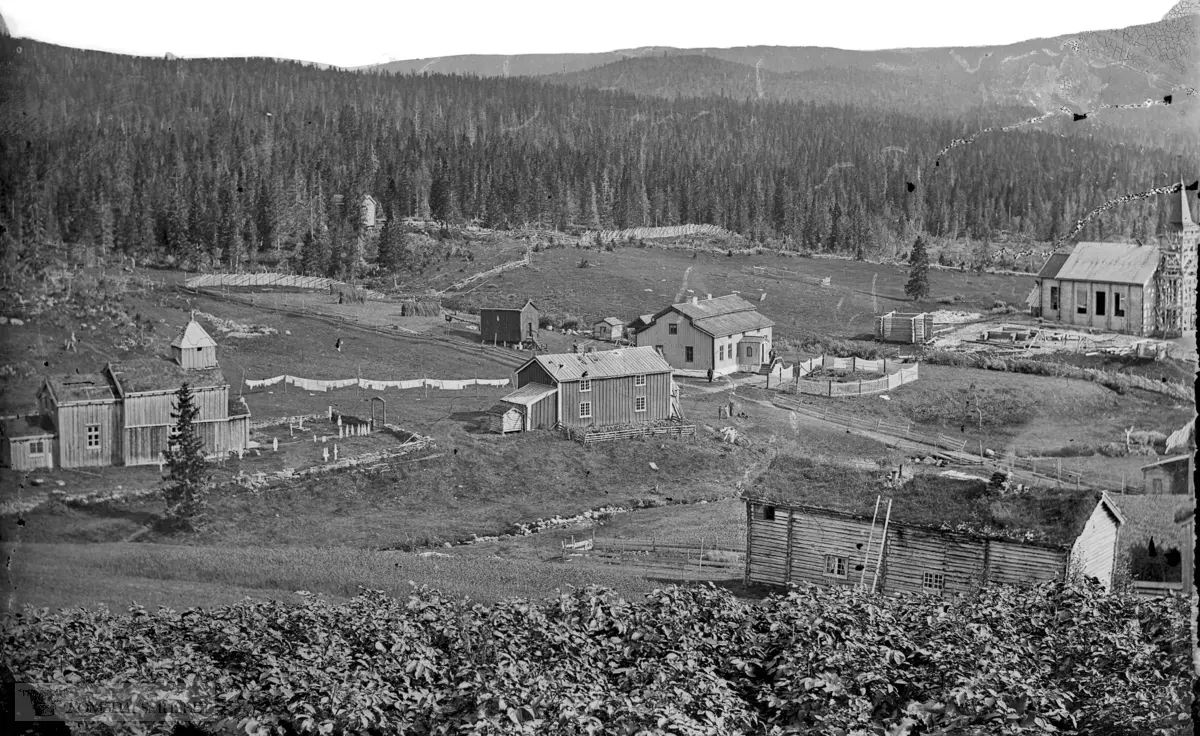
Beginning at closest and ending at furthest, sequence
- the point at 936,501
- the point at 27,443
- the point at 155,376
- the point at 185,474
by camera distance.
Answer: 1. the point at 27,443
2. the point at 185,474
3. the point at 155,376
4. the point at 936,501

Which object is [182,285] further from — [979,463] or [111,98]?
[979,463]

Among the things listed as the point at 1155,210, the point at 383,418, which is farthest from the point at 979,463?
the point at 383,418

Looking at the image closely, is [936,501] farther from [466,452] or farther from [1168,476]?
[466,452]

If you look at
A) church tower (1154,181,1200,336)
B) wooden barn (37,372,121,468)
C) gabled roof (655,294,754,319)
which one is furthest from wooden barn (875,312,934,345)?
wooden barn (37,372,121,468)

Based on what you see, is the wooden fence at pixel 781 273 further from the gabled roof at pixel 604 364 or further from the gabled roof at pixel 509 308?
the gabled roof at pixel 509 308

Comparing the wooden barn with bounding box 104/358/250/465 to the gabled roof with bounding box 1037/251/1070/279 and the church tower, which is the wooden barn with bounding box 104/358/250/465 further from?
the church tower

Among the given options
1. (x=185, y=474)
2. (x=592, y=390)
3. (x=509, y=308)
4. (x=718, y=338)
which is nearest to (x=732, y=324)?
(x=718, y=338)

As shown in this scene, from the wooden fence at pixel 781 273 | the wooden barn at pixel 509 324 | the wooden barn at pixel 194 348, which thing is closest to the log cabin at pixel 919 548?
the wooden fence at pixel 781 273
